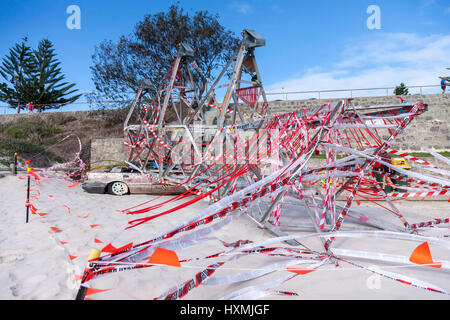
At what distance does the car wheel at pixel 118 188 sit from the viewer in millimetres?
7973

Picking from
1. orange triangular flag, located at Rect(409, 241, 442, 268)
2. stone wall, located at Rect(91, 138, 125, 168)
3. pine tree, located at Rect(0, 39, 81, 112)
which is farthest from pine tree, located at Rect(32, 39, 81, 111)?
orange triangular flag, located at Rect(409, 241, 442, 268)

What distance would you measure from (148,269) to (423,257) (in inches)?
115

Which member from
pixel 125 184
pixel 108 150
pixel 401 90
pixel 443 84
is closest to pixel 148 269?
pixel 125 184

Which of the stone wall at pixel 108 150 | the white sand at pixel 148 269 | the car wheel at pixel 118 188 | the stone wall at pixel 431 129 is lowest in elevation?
the white sand at pixel 148 269

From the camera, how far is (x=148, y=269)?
8.85ft

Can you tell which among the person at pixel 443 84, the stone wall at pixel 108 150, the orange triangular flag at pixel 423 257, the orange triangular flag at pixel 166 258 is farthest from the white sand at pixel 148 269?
the person at pixel 443 84

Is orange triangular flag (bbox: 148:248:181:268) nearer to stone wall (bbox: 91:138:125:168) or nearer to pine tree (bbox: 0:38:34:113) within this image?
stone wall (bbox: 91:138:125:168)

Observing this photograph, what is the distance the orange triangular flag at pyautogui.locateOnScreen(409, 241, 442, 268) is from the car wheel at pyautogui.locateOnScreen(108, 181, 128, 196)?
7.12 metres

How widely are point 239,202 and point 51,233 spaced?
311 centimetres

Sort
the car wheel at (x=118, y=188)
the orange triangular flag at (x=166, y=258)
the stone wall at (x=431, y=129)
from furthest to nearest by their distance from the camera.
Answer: the stone wall at (x=431, y=129) < the car wheel at (x=118, y=188) < the orange triangular flag at (x=166, y=258)

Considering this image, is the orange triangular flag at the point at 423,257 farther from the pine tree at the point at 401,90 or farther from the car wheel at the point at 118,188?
the pine tree at the point at 401,90

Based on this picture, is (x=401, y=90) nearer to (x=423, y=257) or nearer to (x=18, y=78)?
(x=423, y=257)

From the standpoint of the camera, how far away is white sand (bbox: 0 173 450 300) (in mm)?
2221
